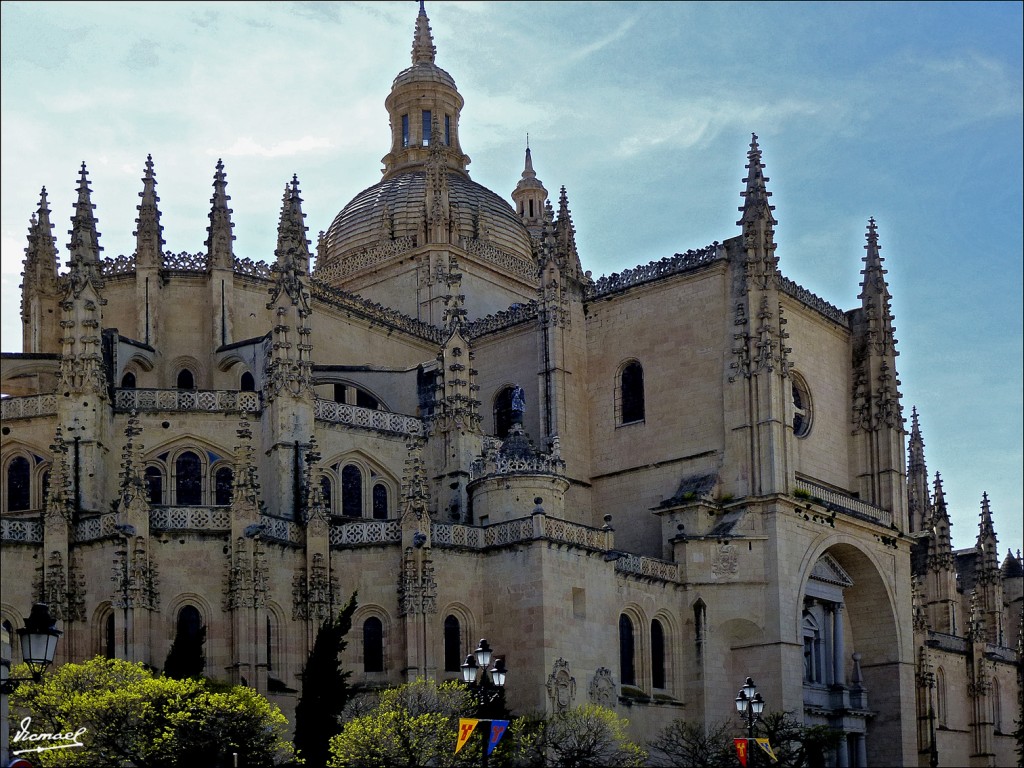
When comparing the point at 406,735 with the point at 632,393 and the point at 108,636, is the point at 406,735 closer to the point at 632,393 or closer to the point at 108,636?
the point at 108,636

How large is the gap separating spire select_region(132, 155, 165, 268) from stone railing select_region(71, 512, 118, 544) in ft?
39.9

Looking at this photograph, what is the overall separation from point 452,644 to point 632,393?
12701 mm

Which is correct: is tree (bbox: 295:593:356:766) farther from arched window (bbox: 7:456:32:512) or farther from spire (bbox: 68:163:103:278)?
spire (bbox: 68:163:103:278)

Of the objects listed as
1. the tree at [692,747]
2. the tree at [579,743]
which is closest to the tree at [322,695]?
the tree at [579,743]

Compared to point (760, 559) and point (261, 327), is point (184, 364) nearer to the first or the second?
point (261, 327)

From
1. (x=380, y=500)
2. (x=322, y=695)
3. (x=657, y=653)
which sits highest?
(x=380, y=500)

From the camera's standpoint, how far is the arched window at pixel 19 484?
45.7 meters

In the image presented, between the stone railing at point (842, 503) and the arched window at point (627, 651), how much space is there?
7.06 metres

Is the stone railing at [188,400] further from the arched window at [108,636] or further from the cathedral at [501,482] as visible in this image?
the arched window at [108,636]

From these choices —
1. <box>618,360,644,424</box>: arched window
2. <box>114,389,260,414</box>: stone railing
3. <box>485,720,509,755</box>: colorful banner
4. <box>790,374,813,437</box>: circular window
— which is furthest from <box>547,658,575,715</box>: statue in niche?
<box>790,374,813,437</box>: circular window

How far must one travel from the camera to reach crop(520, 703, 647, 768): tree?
3878 centimetres

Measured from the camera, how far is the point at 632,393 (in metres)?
52.8

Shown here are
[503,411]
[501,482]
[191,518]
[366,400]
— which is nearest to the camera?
[191,518]

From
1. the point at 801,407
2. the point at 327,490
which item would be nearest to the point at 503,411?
the point at 327,490
